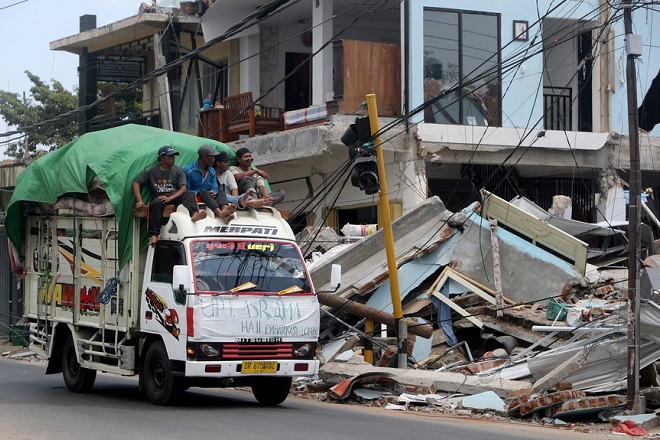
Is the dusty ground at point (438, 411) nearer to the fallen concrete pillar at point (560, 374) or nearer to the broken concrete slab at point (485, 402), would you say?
the broken concrete slab at point (485, 402)

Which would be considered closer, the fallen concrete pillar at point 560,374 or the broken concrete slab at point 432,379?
the fallen concrete pillar at point 560,374

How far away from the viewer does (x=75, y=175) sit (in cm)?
1430

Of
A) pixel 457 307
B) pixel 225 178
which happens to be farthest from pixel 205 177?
pixel 457 307

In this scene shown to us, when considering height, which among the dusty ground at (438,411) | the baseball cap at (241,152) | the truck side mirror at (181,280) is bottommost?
the dusty ground at (438,411)

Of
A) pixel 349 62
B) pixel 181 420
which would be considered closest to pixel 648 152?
pixel 349 62

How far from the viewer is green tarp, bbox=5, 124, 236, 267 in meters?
13.4

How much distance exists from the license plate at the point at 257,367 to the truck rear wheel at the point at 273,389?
745mm

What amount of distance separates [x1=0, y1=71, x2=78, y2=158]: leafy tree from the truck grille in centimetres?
3221

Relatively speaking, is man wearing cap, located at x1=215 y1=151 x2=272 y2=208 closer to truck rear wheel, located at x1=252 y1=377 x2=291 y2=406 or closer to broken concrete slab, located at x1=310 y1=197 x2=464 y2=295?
truck rear wheel, located at x1=252 y1=377 x2=291 y2=406

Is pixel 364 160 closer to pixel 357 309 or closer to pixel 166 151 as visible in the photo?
pixel 357 309

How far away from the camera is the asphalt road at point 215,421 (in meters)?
10.2

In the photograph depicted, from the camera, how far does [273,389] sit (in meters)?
13.3

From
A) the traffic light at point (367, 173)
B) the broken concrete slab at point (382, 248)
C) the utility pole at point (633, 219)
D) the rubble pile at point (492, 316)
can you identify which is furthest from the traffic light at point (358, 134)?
the utility pole at point (633, 219)

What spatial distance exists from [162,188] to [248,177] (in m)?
1.41
